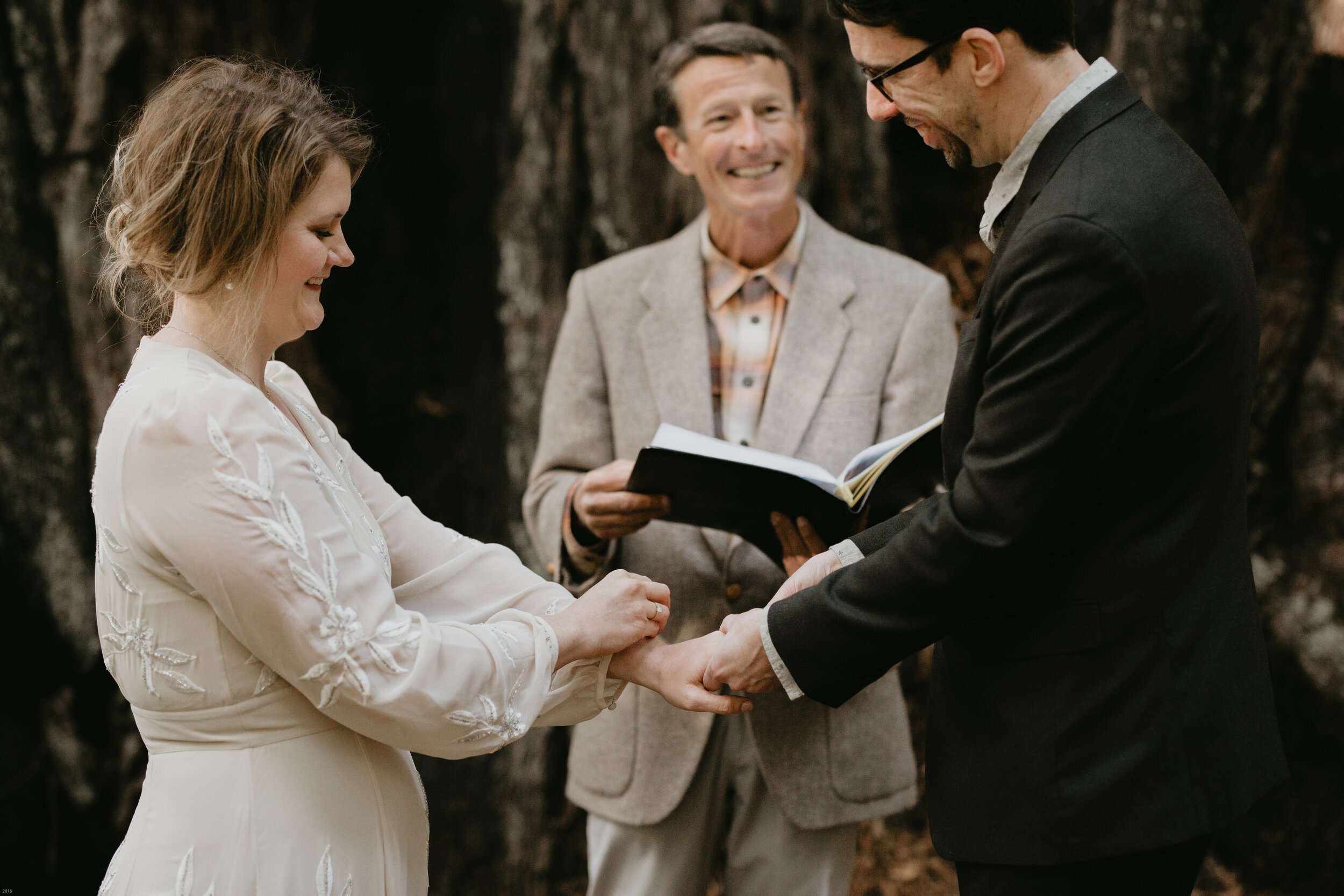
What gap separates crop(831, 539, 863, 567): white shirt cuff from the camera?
Answer: 1.74 metres

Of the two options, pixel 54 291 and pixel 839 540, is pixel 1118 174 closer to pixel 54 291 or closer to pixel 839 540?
pixel 839 540

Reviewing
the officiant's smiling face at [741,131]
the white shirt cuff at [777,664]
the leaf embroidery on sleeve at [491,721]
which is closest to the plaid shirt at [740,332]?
the officiant's smiling face at [741,131]

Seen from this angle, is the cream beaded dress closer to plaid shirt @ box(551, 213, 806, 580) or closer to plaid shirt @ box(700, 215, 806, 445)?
plaid shirt @ box(551, 213, 806, 580)

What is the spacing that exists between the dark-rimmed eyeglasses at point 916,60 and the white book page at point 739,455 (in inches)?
24.0

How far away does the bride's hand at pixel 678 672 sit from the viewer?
71.4 inches

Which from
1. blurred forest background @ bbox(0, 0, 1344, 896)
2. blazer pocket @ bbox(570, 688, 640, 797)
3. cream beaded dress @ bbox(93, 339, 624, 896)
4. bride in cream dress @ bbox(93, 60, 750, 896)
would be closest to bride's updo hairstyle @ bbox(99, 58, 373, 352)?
bride in cream dress @ bbox(93, 60, 750, 896)

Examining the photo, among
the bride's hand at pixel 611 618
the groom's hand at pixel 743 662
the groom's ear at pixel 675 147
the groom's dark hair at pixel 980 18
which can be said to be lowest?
the groom's hand at pixel 743 662

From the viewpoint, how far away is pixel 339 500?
1.49m

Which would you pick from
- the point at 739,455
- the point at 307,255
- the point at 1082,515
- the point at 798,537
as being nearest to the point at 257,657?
the point at 307,255

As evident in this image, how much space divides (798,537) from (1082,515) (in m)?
0.63

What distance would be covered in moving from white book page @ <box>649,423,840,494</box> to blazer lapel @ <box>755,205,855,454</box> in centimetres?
35

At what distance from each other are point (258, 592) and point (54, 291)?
82.9 inches

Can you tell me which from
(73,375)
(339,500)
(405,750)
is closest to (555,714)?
(405,750)

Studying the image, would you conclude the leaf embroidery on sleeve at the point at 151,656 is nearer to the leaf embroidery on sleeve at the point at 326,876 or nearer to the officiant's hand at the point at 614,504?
the leaf embroidery on sleeve at the point at 326,876
